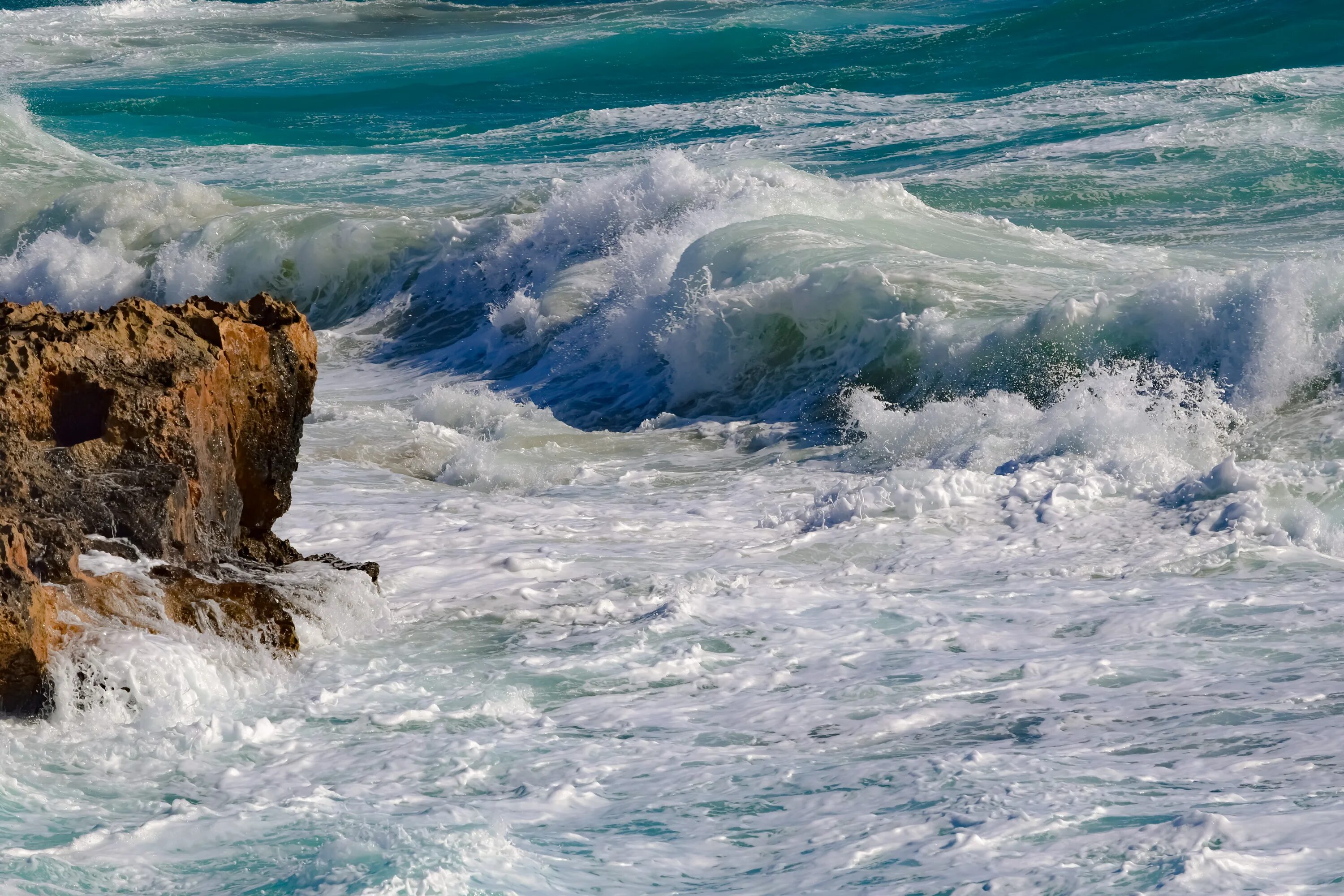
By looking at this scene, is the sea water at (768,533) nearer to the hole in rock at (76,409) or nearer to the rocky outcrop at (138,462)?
the rocky outcrop at (138,462)

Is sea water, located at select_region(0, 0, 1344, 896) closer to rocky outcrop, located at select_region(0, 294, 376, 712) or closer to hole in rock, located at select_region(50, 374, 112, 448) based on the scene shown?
rocky outcrop, located at select_region(0, 294, 376, 712)

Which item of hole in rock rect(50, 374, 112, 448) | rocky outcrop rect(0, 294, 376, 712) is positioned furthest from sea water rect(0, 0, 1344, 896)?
hole in rock rect(50, 374, 112, 448)

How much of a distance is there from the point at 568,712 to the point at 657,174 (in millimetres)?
8896

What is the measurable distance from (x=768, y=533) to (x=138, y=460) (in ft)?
9.34

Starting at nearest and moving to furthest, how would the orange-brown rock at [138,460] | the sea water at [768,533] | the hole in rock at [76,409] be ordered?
1. the sea water at [768,533]
2. the orange-brown rock at [138,460]
3. the hole in rock at [76,409]

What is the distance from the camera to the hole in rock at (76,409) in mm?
4594

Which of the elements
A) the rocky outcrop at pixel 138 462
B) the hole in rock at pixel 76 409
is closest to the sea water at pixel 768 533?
the rocky outcrop at pixel 138 462

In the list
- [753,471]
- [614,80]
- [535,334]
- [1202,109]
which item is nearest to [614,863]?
[753,471]

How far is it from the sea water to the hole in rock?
0.40 m

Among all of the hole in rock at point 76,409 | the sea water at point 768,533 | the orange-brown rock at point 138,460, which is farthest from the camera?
the hole in rock at point 76,409

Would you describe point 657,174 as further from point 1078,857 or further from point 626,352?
point 1078,857

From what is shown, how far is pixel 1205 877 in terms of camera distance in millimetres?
2971

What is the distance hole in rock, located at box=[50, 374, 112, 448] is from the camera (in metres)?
4.59

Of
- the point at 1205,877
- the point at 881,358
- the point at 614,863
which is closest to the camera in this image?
the point at 1205,877
